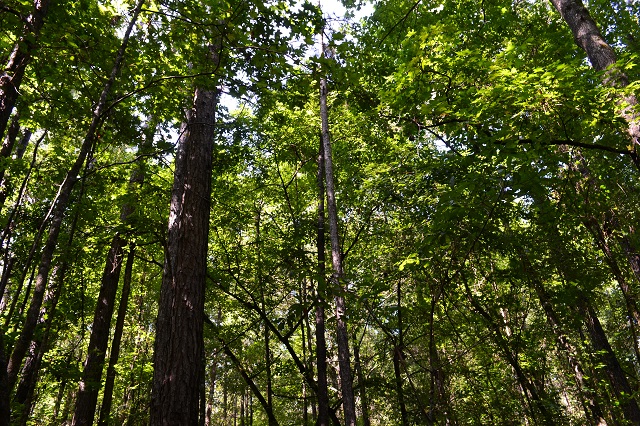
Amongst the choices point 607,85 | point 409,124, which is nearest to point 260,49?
point 409,124

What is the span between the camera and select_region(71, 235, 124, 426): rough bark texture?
7801 mm

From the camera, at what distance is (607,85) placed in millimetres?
4531

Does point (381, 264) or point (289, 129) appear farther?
point (289, 129)

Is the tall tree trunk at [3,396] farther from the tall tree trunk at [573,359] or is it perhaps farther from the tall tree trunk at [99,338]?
the tall tree trunk at [573,359]

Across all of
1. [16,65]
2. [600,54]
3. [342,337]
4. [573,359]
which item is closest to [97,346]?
[342,337]

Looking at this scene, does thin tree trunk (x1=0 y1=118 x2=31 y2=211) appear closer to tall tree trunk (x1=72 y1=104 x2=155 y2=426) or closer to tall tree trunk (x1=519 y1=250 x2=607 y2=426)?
tall tree trunk (x1=72 y1=104 x2=155 y2=426)

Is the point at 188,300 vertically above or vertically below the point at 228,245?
below

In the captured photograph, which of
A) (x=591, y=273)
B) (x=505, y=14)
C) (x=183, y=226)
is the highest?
(x=505, y=14)

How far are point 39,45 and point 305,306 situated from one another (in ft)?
13.2

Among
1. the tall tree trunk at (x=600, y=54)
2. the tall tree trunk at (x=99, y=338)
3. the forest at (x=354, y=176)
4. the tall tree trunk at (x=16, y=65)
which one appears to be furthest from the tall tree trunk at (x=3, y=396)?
the tall tree trunk at (x=600, y=54)

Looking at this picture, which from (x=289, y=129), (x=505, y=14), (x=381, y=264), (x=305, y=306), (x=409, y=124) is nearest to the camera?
(x=305, y=306)

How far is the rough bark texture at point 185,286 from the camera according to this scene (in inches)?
155

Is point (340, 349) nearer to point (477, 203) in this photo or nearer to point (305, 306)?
point (305, 306)

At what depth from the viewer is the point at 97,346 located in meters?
8.30
